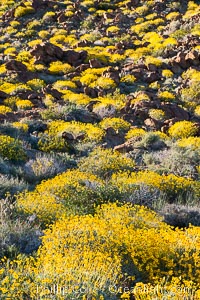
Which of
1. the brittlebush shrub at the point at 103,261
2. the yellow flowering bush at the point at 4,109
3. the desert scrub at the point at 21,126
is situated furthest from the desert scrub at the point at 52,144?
the brittlebush shrub at the point at 103,261

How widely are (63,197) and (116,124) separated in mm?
5753

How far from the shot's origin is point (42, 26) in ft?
83.2

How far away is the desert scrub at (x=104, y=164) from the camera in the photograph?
890 cm

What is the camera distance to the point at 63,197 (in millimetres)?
6945

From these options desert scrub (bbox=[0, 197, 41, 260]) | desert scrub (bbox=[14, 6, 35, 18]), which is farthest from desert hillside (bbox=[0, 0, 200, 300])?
desert scrub (bbox=[14, 6, 35, 18])

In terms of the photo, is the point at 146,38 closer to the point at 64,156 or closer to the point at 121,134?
the point at 121,134

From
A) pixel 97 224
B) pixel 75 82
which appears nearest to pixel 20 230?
pixel 97 224

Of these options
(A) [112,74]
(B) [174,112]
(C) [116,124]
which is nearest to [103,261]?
(C) [116,124]

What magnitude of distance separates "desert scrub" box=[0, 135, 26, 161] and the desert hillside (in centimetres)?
3

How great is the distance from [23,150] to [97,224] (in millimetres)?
4493

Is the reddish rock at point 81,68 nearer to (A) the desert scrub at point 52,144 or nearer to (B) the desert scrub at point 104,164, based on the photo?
(A) the desert scrub at point 52,144

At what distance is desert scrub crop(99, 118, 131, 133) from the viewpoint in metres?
12.2

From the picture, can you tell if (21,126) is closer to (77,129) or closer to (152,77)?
(77,129)

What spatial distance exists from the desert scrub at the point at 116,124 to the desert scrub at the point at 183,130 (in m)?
1.29
